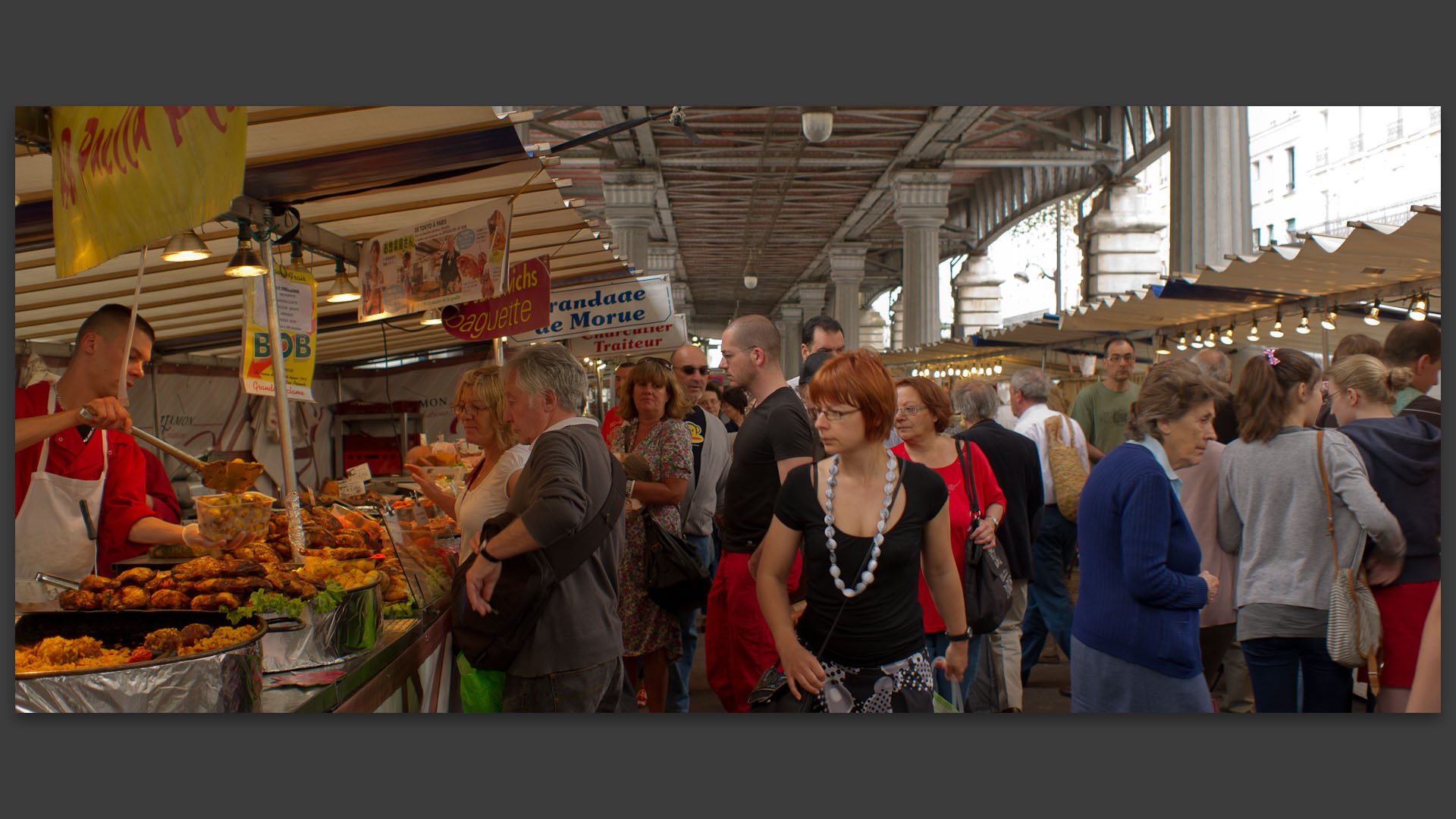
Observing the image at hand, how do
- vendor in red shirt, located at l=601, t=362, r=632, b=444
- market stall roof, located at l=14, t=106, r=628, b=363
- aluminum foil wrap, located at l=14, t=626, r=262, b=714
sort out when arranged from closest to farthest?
aluminum foil wrap, located at l=14, t=626, r=262, b=714 → market stall roof, located at l=14, t=106, r=628, b=363 → vendor in red shirt, located at l=601, t=362, r=632, b=444

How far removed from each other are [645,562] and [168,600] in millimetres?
1984

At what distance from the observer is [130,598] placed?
2.89 meters

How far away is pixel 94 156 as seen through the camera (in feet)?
10.5

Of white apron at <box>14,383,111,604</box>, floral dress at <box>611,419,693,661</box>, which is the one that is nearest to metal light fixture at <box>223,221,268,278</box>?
white apron at <box>14,383,111,604</box>

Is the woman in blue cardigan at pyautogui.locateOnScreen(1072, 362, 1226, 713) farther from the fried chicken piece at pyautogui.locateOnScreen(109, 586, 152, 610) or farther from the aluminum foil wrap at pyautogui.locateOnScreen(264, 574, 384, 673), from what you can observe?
the fried chicken piece at pyautogui.locateOnScreen(109, 586, 152, 610)

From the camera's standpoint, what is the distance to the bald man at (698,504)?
480 cm

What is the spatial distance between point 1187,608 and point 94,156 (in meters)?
3.66

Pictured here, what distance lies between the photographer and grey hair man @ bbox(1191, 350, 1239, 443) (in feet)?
16.3

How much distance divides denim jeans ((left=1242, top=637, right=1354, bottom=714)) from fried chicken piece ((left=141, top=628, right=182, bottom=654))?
351 cm

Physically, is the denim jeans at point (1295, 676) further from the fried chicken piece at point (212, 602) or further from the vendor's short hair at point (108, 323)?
the vendor's short hair at point (108, 323)

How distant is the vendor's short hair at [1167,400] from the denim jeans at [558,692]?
1.86m

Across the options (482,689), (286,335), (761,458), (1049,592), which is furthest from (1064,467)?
(286,335)

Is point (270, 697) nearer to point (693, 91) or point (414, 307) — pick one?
point (693, 91)

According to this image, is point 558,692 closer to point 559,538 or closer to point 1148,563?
point 559,538
